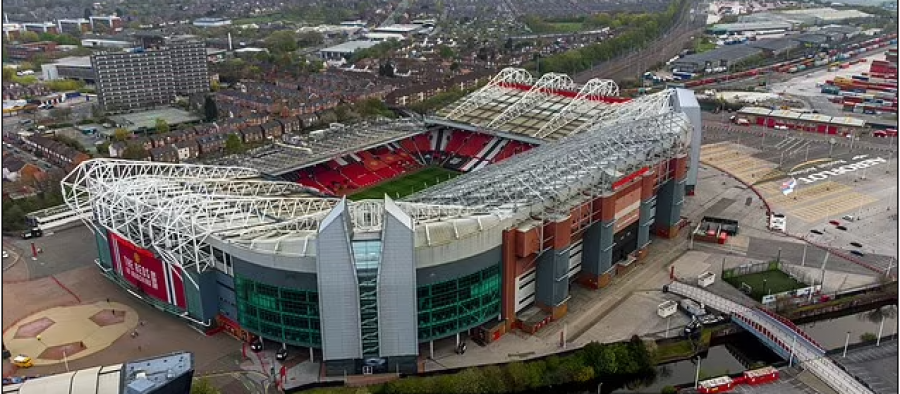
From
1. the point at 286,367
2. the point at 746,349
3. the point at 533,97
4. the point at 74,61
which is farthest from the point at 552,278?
the point at 74,61

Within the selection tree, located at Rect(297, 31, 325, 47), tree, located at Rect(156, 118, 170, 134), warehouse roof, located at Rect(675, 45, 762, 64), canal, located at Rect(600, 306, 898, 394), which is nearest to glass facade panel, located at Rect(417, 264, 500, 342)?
canal, located at Rect(600, 306, 898, 394)

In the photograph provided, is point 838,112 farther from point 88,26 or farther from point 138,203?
point 88,26

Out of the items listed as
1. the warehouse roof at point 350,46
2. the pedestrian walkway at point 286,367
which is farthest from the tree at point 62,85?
the pedestrian walkway at point 286,367

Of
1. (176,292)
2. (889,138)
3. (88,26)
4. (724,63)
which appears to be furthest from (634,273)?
(88,26)

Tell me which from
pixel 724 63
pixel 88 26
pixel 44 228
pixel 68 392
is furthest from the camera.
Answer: pixel 88 26

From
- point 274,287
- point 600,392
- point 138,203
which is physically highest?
point 138,203

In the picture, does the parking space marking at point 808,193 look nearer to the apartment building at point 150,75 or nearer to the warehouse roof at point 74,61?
the apartment building at point 150,75

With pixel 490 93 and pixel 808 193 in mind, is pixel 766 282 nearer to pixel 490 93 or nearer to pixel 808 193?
pixel 808 193
